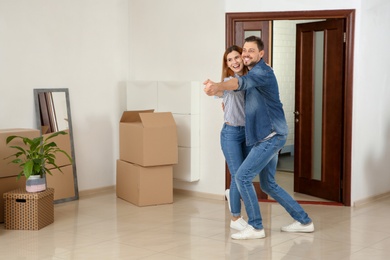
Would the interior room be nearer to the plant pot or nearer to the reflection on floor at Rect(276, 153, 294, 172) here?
the plant pot

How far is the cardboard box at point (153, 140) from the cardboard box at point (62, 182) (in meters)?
0.66

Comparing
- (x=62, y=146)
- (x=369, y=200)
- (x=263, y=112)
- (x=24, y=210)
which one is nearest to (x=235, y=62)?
(x=263, y=112)

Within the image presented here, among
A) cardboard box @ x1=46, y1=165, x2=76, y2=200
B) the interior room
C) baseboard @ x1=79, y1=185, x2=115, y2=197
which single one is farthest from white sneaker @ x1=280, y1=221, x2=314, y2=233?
baseboard @ x1=79, y1=185, x2=115, y2=197

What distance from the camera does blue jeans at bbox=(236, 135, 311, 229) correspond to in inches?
185

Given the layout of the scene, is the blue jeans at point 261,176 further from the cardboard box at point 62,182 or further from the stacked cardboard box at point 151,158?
the cardboard box at point 62,182

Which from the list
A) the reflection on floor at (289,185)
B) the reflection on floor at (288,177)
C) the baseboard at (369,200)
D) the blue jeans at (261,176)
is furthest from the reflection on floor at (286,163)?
the blue jeans at (261,176)

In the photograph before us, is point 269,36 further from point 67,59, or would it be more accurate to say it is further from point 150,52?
point 67,59

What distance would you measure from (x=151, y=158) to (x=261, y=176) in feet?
4.99

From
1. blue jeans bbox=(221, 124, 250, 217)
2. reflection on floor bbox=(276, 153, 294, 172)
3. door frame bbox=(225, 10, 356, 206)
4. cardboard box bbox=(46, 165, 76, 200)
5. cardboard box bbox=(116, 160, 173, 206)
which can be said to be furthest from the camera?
reflection on floor bbox=(276, 153, 294, 172)

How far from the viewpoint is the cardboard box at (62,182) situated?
20.7 feet

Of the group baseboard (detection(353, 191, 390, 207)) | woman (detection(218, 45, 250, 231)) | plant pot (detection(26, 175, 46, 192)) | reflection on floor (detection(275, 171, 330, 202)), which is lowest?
reflection on floor (detection(275, 171, 330, 202))

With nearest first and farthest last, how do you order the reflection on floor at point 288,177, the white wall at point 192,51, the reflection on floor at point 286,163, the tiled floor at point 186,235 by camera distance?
the tiled floor at point 186,235 → the white wall at point 192,51 → the reflection on floor at point 288,177 → the reflection on floor at point 286,163

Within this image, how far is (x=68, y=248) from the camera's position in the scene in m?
4.68

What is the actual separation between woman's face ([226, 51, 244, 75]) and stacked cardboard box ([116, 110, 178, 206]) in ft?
5.07
